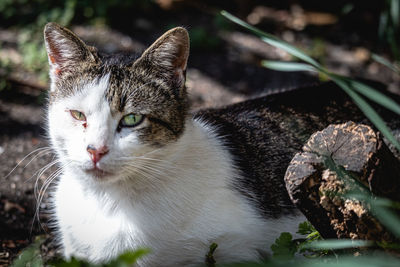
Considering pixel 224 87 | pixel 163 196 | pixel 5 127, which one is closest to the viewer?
pixel 163 196

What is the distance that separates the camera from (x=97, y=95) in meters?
2.23

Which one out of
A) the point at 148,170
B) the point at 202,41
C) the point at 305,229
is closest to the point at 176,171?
the point at 148,170

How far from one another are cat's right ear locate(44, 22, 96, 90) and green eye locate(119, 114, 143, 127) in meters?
0.40

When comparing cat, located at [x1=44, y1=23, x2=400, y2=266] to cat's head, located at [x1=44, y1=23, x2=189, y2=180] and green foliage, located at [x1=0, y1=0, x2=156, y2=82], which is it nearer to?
cat's head, located at [x1=44, y1=23, x2=189, y2=180]

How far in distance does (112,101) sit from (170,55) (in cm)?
39

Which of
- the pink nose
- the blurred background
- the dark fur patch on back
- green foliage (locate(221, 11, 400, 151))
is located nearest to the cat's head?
the pink nose

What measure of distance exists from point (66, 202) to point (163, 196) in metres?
0.57

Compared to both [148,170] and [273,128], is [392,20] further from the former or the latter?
[148,170]

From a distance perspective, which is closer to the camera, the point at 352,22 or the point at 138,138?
the point at 138,138

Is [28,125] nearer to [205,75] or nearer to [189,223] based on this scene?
[205,75]

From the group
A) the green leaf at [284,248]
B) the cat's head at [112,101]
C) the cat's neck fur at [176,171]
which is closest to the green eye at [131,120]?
Answer: the cat's head at [112,101]

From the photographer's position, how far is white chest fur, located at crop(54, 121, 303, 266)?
91.3 inches

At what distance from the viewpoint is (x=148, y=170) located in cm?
225

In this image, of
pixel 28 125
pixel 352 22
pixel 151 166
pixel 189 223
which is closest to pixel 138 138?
pixel 151 166
